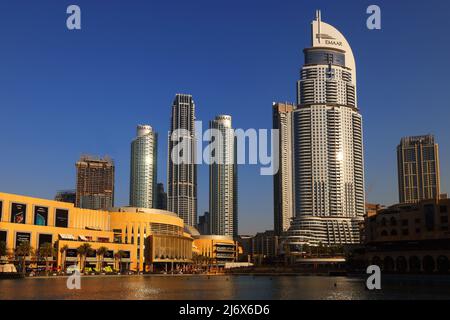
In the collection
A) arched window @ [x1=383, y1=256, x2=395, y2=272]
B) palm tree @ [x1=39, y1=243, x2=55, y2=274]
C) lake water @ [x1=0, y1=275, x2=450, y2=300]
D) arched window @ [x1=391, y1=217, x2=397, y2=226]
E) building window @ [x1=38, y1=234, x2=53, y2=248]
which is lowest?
lake water @ [x1=0, y1=275, x2=450, y2=300]

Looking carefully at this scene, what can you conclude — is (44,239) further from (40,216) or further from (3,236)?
(3,236)

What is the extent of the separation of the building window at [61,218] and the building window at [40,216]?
18.0ft

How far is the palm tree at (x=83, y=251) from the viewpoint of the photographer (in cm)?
18712

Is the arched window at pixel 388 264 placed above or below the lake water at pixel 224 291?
above

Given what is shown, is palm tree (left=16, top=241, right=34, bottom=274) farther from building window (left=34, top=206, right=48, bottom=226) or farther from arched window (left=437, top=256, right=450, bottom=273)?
arched window (left=437, top=256, right=450, bottom=273)

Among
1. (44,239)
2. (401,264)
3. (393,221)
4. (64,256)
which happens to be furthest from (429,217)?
(44,239)

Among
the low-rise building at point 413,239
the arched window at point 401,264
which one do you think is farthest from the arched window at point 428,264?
the arched window at point 401,264

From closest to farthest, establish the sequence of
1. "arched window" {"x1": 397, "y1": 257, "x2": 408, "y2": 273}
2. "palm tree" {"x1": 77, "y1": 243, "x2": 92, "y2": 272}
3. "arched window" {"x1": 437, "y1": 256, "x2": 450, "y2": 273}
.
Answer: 1. "arched window" {"x1": 437, "y1": 256, "x2": 450, "y2": 273}
2. "arched window" {"x1": 397, "y1": 257, "x2": 408, "y2": 273}
3. "palm tree" {"x1": 77, "y1": 243, "x2": 92, "y2": 272}

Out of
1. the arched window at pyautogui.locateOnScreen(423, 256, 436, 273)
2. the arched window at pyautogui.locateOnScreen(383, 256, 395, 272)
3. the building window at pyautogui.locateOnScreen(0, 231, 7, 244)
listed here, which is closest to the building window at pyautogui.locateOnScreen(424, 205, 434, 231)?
the arched window at pyautogui.locateOnScreen(423, 256, 436, 273)

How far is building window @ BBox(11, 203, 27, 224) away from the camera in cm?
17012

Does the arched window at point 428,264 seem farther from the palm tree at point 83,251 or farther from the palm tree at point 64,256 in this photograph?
the palm tree at point 64,256

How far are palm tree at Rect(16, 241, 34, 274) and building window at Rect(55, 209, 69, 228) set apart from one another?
1692 centimetres

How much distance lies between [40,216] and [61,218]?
34.6ft
